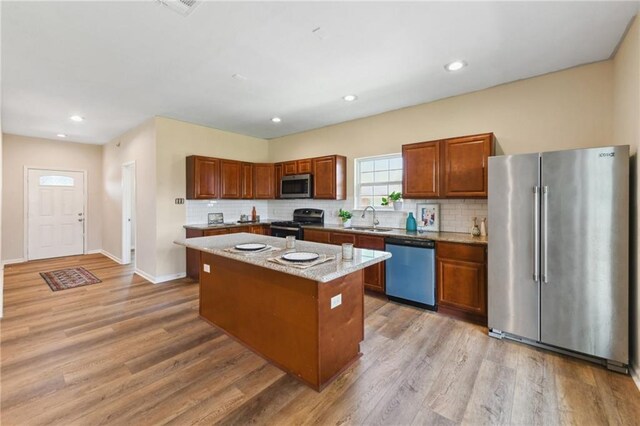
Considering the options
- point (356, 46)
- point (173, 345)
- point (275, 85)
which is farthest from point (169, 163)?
point (356, 46)

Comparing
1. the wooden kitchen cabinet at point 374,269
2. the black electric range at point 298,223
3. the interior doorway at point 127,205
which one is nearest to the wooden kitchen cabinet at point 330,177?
the black electric range at point 298,223

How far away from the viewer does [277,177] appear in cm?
574

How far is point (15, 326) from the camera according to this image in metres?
3.02

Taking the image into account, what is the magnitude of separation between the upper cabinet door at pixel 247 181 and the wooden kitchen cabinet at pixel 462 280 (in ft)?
12.1

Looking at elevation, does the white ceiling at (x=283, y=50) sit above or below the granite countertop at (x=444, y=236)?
above

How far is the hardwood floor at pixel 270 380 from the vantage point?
5.85ft

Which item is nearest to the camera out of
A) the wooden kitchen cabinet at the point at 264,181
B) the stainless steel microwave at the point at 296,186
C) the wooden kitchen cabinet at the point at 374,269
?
the wooden kitchen cabinet at the point at 374,269

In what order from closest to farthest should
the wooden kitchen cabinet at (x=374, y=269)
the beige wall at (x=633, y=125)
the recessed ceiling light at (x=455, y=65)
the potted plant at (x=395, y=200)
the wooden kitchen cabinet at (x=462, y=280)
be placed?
the beige wall at (x=633, y=125) < the recessed ceiling light at (x=455, y=65) < the wooden kitchen cabinet at (x=462, y=280) < the wooden kitchen cabinet at (x=374, y=269) < the potted plant at (x=395, y=200)

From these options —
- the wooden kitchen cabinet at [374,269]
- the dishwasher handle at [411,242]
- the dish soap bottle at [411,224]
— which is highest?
the dish soap bottle at [411,224]

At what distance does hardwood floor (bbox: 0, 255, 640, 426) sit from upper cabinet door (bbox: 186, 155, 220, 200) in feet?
7.41

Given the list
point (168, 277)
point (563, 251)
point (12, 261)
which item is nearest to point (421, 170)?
point (563, 251)

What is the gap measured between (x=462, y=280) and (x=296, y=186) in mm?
3245

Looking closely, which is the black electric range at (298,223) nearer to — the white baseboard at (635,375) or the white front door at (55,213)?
the white baseboard at (635,375)

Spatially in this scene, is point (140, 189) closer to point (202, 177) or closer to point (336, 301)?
point (202, 177)
